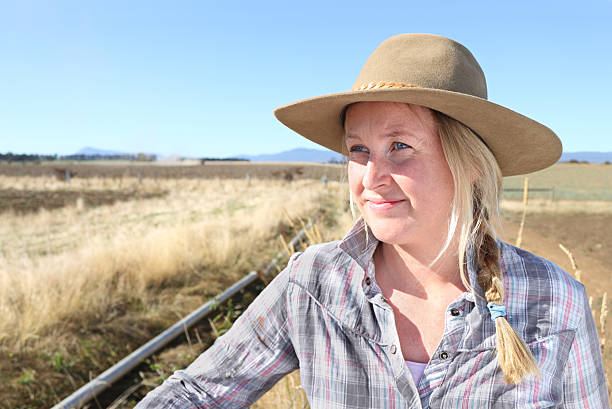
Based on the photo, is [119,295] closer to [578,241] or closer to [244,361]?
[244,361]

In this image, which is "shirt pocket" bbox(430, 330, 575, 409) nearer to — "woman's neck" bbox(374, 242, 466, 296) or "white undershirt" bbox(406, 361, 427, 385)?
"white undershirt" bbox(406, 361, 427, 385)

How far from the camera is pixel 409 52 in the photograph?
1.41m

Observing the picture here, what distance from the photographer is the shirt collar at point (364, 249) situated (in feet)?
4.58

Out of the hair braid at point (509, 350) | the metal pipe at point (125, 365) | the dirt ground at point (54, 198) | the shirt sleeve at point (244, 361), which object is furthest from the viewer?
the dirt ground at point (54, 198)

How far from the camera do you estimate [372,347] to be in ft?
4.47

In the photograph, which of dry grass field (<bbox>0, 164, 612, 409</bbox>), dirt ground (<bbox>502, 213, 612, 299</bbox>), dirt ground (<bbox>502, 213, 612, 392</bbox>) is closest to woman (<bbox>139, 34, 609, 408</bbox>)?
dry grass field (<bbox>0, 164, 612, 409</bbox>)

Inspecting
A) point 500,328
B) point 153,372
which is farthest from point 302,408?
point 153,372

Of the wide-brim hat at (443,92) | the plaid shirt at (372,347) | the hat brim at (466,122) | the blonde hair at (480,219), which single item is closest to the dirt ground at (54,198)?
the hat brim at (466,122)

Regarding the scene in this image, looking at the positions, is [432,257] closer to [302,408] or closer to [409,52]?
[409,52]

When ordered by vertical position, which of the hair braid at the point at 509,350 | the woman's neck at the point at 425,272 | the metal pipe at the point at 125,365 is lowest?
the metal pipe at the point at 125,365

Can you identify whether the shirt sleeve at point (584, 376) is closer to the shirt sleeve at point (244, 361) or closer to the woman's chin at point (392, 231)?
the woman's chin at point (392, 231)

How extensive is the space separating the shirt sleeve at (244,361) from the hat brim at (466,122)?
553 mm

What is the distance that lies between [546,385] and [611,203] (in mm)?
35154

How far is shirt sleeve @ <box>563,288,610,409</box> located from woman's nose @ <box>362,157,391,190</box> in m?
Result: 0.65
